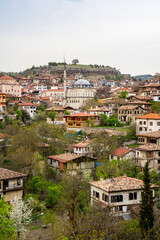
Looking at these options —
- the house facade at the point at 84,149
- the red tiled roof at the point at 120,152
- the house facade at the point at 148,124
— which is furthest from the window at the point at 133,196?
the house facade at the point at 148,124

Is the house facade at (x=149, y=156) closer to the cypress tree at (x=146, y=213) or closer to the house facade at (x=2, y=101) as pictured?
the cypress tree at (x=146, y=213)

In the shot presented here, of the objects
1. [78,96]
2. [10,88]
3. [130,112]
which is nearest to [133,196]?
[130,112]

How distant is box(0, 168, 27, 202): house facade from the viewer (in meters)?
26.1

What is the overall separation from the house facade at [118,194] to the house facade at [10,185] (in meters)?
6.21

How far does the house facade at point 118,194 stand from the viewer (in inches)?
929

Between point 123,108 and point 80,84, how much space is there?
76.1 feet

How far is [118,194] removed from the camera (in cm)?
2386

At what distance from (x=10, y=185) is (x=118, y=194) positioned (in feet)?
28.7

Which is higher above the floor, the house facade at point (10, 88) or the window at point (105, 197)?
the house facade at point (10, 88)

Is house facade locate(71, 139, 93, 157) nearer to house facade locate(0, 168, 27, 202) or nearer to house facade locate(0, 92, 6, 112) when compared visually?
house facade locate(0, 168, 27, 202)

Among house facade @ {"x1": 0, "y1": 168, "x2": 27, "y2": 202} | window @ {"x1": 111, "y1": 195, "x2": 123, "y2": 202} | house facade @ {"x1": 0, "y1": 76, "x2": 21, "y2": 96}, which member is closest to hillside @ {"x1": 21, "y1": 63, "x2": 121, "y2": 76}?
house facade @ {"x1": 0, "y1": 76, "x2": 21, "y2": 96}

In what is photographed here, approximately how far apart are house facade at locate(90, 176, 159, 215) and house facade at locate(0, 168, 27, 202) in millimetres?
6209

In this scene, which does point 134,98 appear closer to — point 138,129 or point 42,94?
point 138,129

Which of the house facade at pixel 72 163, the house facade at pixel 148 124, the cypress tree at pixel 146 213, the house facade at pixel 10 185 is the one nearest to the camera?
the cypress tree at pixel 146 213
